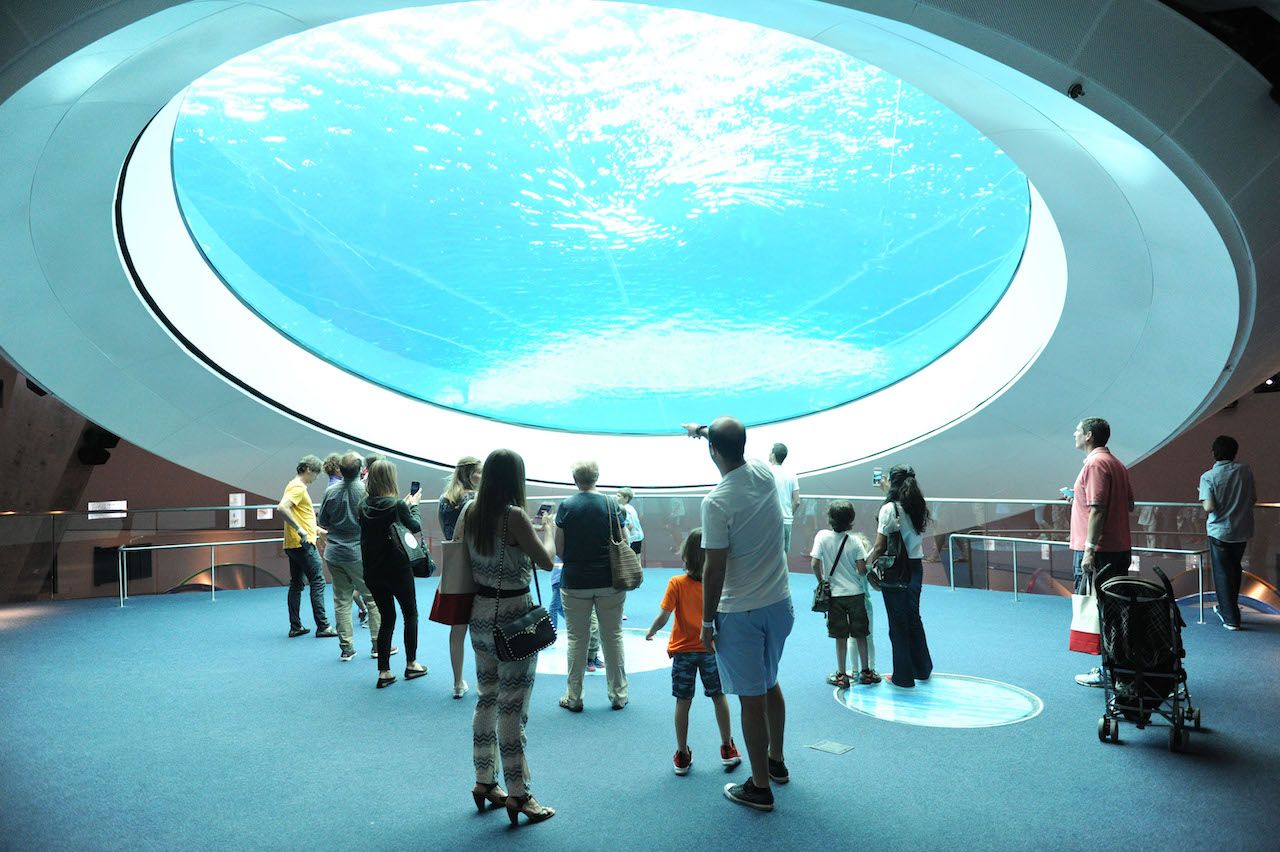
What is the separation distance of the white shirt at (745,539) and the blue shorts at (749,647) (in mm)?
46

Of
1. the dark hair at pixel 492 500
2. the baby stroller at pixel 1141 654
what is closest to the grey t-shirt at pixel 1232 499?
the baby stroller at pixel 1141 654

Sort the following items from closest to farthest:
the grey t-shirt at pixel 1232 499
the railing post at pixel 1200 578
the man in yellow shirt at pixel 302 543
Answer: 1. the grey t-shirt at pixel 1232 499
2. the man in yellow shirt at pixel 302 543
3. the railing post at pixel 1200 578

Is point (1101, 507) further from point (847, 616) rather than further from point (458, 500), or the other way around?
point (458, 500)

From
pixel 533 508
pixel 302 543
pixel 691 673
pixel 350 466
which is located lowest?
pixel 691 673

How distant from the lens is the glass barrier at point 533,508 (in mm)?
9312

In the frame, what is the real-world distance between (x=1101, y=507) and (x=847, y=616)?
1817 millimetres

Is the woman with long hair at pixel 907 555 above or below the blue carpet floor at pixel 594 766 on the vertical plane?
above

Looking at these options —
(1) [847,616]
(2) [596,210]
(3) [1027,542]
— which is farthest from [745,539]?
(2) [596,210]

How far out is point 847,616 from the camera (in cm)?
601

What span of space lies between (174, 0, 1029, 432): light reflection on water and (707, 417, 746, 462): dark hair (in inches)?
350

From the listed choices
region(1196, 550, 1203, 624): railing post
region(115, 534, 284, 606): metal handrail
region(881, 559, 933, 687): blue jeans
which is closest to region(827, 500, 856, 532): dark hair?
region(881, 559, 933, 687): blue jeans

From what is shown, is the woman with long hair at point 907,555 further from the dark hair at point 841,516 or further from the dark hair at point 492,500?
the dark hair at point 492,500

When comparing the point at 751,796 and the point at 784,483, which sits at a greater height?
the point at 784,483

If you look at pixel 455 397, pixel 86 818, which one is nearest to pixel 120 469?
pixel 455 397
